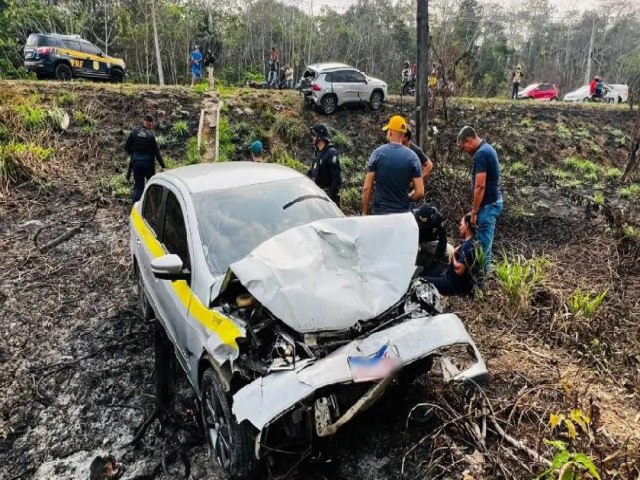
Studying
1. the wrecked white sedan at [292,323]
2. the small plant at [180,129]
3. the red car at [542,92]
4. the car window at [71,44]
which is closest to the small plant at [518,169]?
the small plant at [180,129]

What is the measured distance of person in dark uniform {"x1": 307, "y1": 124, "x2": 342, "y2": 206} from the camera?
614 centimetres

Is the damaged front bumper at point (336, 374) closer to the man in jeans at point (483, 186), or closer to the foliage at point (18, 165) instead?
the man in jeans at point (483, 186)

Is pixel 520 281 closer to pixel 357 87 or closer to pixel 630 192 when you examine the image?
pixel 630 192

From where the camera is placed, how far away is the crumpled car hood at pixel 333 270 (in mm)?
2701

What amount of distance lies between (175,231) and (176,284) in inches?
18.0

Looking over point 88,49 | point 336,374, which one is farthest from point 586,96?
point 336,374

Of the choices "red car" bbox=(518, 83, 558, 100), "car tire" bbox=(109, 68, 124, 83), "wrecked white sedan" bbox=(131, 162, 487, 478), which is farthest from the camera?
"red car" bbox=(518, 83, 558, 100)

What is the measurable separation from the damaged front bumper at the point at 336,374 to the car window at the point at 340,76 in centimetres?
1329

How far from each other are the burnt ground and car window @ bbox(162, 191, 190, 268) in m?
1.18

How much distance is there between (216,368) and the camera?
9.21ft

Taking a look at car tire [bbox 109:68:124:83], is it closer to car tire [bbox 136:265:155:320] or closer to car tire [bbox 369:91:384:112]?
car tire [bbox 369:91:384:112]

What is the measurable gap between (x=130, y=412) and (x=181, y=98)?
40.7 feet

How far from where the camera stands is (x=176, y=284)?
3553 millimetres

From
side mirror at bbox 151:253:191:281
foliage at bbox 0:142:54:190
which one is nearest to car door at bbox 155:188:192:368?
side mirror at bbox 151:253:191:281
